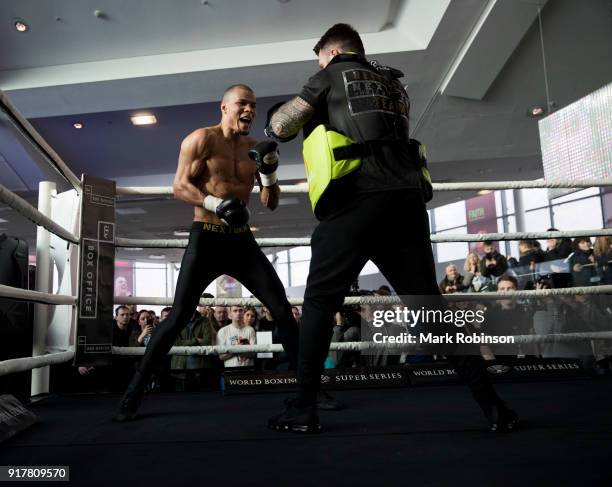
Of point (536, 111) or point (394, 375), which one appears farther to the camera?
point (536, 111)

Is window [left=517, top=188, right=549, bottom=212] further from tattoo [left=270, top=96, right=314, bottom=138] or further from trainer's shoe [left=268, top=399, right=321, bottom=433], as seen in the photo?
trainer's shoe [left=268, top=399, right=321, bottom=433]

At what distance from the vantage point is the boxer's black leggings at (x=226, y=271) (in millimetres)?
1704

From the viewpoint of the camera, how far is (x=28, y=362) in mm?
1617

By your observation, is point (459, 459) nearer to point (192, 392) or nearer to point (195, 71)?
point (192, 392)

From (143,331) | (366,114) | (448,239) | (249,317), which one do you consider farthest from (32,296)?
(249,317)

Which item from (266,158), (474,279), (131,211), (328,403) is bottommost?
(328,403)

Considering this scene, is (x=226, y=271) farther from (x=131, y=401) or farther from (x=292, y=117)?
(x=292, y=117)

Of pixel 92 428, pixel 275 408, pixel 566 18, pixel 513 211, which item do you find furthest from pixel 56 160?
pixel 513 211

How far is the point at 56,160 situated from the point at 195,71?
2.89 metres

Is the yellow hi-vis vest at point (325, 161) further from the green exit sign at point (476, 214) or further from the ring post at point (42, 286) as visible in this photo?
the green exit sign at point (476, 214)

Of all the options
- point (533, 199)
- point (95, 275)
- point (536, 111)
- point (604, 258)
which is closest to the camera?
point (95, 275)

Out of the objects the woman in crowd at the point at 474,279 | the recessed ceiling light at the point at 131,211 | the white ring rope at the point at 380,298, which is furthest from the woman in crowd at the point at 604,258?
the recessed ceiling light at the point at 131,211

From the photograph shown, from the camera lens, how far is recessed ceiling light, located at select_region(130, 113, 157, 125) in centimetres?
577

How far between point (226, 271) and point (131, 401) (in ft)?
1.66
